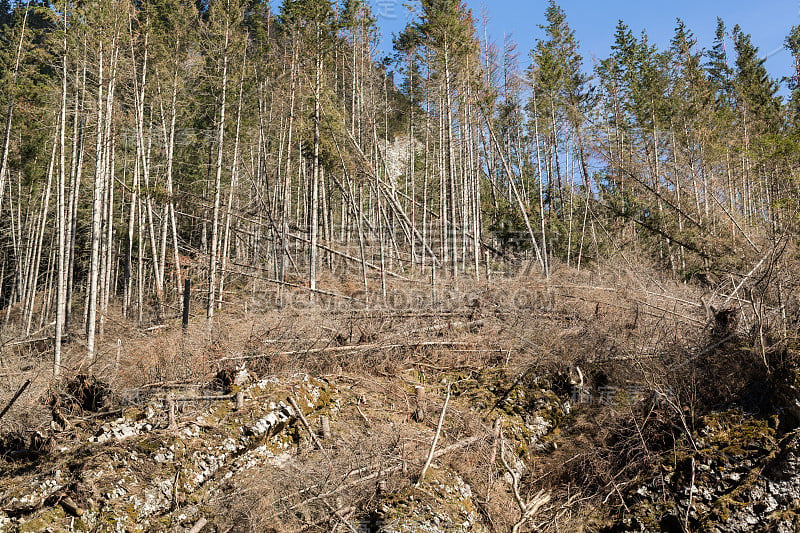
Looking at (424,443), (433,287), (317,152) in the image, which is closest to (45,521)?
(424,443)

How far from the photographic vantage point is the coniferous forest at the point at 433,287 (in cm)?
471

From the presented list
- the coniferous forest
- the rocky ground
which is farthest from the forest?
the rocky ground

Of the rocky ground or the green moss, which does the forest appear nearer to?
the rocky ground

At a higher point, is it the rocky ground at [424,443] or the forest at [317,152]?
the forest at [317,152]

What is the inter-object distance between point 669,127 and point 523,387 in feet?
55.9

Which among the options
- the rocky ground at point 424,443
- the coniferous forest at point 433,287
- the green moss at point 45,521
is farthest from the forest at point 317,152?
the green moss at point 45,521

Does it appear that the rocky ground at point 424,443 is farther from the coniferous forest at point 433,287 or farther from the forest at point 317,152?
the forest at point 317,152

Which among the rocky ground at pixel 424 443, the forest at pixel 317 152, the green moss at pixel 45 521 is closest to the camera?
the green moss at pixel 45 521

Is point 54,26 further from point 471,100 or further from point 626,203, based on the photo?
point 626,203

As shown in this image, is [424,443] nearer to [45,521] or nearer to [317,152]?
[45,521]

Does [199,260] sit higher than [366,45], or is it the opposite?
[366,45]

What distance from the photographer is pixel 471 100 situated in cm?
1509

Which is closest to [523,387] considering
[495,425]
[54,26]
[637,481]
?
[495,425]

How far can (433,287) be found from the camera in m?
11.7
